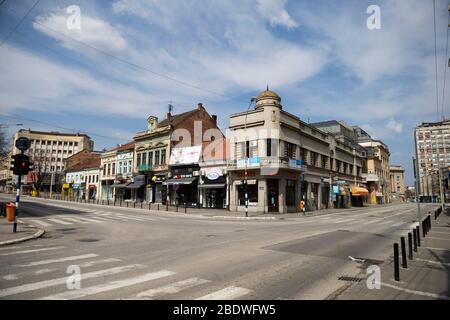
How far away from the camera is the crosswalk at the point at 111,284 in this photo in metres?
5.57

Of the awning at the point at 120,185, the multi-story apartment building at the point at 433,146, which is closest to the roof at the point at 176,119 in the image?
the awning at the point at 120,185

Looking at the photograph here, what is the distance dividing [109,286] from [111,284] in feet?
0.41

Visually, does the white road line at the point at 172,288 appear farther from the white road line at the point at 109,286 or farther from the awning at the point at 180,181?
the awning at the point at 180,181

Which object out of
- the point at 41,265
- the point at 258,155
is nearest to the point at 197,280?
the point at 41,265

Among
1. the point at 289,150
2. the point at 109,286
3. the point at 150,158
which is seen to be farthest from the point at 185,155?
the point at 109,286

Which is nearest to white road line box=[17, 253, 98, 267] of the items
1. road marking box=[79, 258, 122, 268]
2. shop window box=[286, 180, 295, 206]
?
road marking box=[79, 258, 122, 268]

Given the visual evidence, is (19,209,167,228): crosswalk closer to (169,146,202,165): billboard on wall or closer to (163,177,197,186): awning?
(163,177,197,186): awning

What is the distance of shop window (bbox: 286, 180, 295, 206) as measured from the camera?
108 ft

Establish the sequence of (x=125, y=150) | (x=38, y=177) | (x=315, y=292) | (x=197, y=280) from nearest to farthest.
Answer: (x=315, y=292)
(x=197, y=280)
(x=125, y=150)
(x=38, y=177)

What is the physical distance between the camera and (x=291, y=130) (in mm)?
34688
